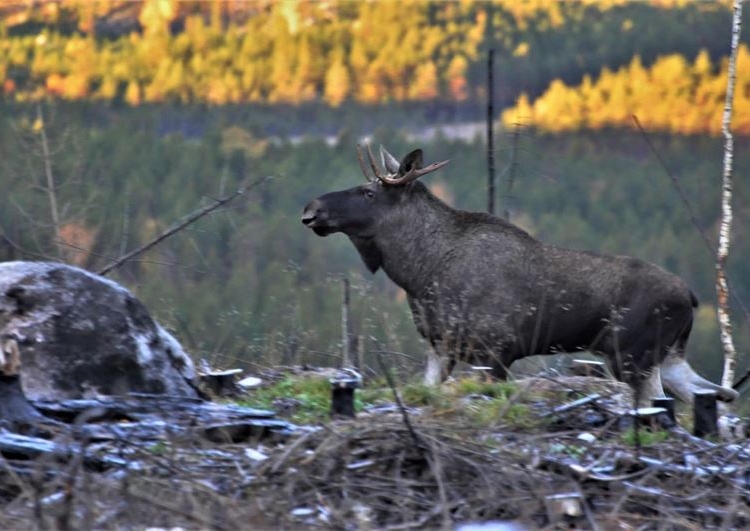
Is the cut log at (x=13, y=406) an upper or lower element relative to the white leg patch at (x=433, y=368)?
upper

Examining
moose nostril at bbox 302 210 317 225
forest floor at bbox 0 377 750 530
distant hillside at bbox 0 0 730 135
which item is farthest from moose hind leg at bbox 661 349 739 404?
distant hillside at bbox 0 0 730 135

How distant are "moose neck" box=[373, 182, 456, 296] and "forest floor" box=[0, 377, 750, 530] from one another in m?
3.58

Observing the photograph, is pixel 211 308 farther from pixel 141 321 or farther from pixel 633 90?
pixel 633 90

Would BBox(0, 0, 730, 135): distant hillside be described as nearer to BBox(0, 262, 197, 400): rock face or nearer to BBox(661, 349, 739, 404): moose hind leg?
BBox(661, 349, 739, 404): moose hind leg

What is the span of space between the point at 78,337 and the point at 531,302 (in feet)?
12.6

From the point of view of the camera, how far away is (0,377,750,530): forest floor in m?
5.91

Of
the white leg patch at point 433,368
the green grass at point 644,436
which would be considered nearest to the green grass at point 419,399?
the green grass at point 644,436

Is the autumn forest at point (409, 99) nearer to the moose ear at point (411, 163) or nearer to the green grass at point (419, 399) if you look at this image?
the moose ear at point (411, 163)


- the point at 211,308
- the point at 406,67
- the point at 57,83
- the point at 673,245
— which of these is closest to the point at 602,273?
the point at 211,308

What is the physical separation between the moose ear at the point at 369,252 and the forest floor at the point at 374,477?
3988 mm

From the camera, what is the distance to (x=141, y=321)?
7824 millimetres

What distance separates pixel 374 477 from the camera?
6.48 meters

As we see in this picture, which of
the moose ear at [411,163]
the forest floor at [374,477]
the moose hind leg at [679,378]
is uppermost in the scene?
the moose ear at [411,163]

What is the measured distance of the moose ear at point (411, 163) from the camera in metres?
11.1
